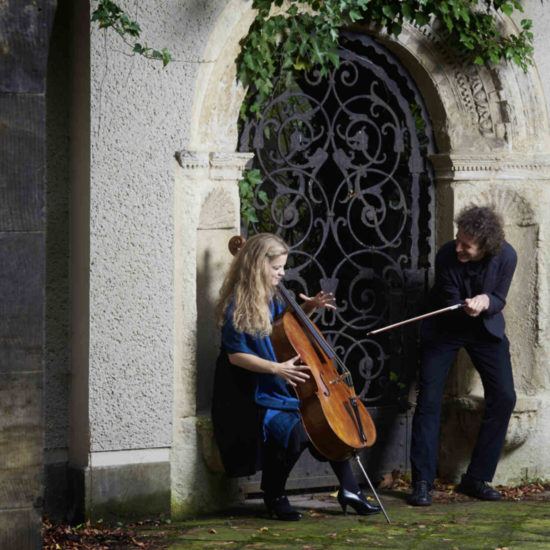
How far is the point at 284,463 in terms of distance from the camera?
18.8 ft

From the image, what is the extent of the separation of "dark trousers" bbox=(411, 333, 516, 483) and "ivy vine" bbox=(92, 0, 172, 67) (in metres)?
2.41

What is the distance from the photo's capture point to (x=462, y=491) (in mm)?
6621

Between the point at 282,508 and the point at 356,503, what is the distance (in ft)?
1.34

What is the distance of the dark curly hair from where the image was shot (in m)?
6.22

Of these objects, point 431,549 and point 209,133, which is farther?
point 209,133

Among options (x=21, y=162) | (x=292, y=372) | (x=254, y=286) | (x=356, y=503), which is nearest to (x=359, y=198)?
(x=254, y=286)

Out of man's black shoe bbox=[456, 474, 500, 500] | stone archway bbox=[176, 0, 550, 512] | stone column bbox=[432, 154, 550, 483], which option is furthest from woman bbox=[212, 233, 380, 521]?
stone archway bbox=[176, 0, 550, 512]

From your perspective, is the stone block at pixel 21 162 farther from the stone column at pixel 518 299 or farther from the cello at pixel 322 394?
the stone column at pixel 518 299

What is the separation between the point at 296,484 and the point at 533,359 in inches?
68.9

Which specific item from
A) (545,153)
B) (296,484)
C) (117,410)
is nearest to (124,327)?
(117,410)

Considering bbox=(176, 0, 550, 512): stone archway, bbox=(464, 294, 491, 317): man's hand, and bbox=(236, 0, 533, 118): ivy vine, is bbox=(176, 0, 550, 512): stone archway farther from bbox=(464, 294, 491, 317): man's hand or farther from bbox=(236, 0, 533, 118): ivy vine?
bbox=(464, 294, 491, 317): man's hand

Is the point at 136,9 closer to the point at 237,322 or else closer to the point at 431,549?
the point at 237,322

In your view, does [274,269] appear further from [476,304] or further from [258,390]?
[476,304]

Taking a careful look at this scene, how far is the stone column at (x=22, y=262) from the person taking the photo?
4.34 meters
